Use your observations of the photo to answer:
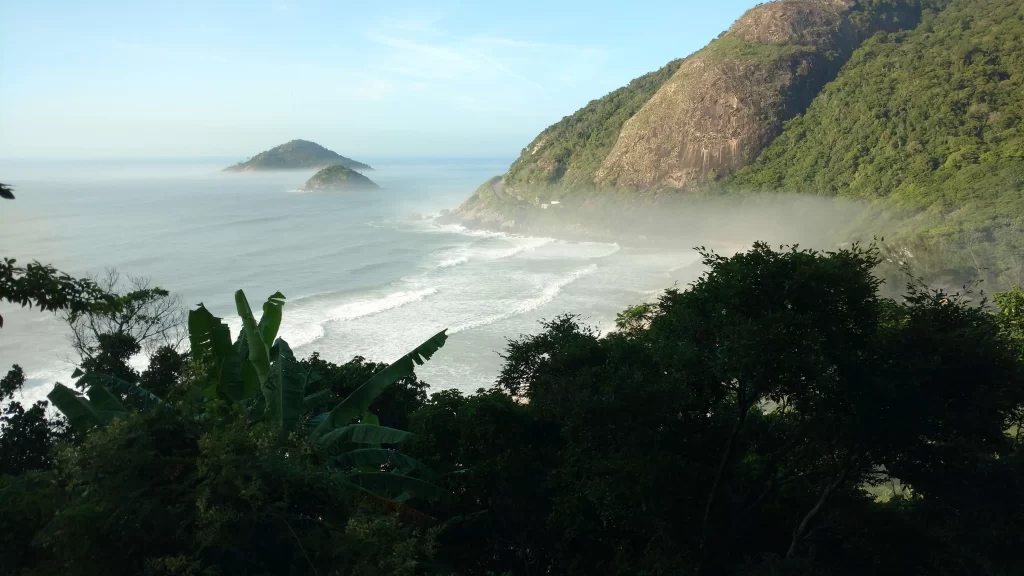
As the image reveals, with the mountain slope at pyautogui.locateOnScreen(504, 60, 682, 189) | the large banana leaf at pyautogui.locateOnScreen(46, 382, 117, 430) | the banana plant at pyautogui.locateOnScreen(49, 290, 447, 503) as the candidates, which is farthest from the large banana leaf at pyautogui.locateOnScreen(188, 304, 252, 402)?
the mountain slope at pyautogui.locateOnScreen(504, 60, 682, 189)

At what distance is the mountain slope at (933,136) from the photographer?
41094mm

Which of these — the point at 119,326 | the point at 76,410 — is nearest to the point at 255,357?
the point at 76,410

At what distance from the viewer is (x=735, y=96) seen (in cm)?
7788

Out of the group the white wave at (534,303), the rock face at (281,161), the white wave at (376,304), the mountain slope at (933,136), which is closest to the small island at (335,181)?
the rock face at (281,161)

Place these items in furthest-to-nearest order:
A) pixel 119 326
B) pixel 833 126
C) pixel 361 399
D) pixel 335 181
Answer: pixel 335 181
pixel 833 126
pixel 119 326
pixel 361 399

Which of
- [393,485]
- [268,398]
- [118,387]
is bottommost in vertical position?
[393,485]

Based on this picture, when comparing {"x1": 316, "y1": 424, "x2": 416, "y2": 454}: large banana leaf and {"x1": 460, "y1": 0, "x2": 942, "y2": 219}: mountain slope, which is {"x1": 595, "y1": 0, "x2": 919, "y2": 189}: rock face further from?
{"x1": 316, "y1": 424, "x2": 416, "y2": 454}: large banana leaf

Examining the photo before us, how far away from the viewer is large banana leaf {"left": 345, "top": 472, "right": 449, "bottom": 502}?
28.1 ft

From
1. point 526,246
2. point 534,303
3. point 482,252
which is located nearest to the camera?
point 534,303

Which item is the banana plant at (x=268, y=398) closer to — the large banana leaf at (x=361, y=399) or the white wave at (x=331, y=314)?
the large banana leaf at (x=361, y=399)

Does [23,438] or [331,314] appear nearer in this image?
[23,438]

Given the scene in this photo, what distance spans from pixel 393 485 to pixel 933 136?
6244 cm

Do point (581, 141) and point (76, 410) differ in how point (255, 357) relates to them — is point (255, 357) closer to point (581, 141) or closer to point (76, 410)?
point (76, 410)

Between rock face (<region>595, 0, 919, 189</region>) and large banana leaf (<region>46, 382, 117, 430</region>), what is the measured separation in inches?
2907
